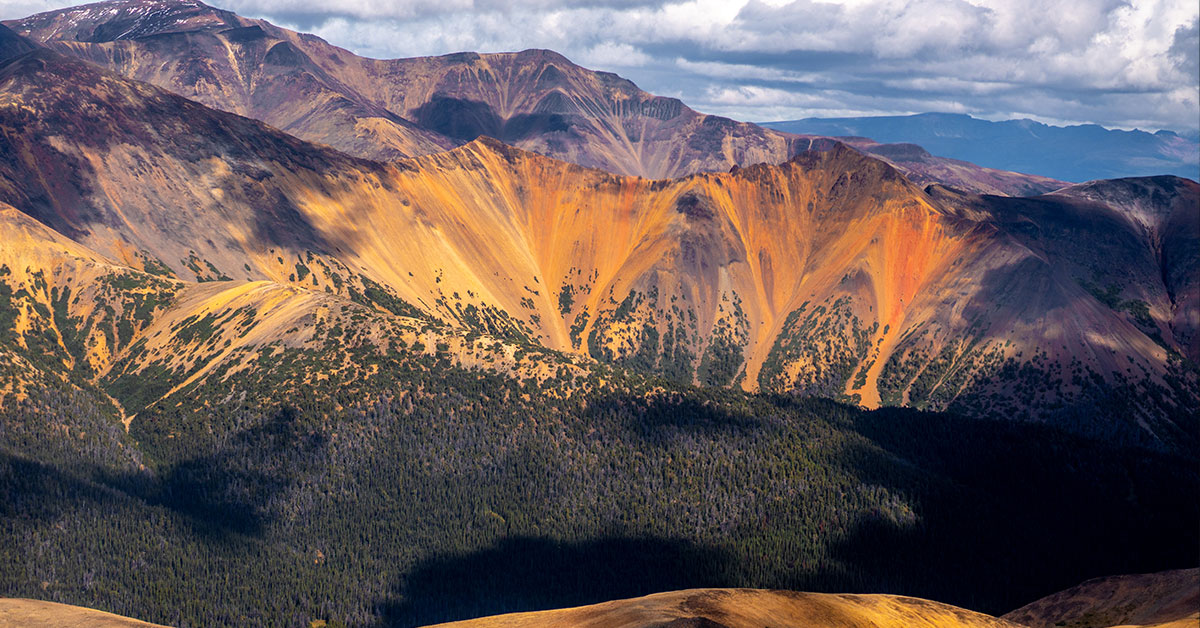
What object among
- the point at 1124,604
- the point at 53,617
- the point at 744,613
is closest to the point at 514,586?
the point at 53,617

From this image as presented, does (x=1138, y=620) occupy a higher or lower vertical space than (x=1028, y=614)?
higher

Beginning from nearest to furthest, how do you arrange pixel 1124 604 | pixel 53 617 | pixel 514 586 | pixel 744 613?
pixel 744 613 < pixel 53 617 < pixel 1124 604 < pixel 514 586

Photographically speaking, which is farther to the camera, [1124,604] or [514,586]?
[514,586]

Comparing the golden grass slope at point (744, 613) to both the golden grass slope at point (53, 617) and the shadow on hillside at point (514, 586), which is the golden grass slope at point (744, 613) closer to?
the golden grass slope at point (53, 617)

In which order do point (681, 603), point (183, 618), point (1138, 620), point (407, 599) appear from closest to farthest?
point (681, 603) < point (1138, 620) < point (183, 618) < point (407, 599)

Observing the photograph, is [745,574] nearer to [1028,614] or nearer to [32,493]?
[1028,614]

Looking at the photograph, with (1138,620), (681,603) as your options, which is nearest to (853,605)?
(681,603)

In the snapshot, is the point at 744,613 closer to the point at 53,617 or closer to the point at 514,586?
the point at 514,586
